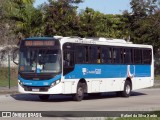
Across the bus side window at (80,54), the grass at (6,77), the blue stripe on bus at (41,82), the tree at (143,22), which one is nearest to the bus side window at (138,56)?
the bus side window at (80,54)

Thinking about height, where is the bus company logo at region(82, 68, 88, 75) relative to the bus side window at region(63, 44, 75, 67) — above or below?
below

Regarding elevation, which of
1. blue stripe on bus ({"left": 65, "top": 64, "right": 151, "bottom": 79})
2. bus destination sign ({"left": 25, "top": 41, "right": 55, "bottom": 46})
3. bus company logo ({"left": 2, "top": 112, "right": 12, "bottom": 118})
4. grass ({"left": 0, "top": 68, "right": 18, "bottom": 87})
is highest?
bus destination sign ({"left": 25, "top": 41, "right": 55, "bottom": 46})

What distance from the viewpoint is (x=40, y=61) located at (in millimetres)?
23031

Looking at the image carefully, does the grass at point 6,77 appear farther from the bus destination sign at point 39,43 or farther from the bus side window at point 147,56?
the bus destination sign at point 39,43

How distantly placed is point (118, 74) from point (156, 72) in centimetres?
2299

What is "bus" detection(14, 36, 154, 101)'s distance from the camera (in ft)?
75.1

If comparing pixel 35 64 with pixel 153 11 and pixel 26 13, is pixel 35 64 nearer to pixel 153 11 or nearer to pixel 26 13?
pixel 26 13

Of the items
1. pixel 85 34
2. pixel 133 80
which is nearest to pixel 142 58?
pixel 133 80

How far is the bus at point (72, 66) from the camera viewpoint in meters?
22.9

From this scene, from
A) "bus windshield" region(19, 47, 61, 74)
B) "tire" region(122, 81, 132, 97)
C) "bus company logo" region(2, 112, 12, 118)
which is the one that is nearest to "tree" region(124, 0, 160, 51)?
"tire" region(122, 81, 132, 97)

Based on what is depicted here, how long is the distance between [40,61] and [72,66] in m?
1.58

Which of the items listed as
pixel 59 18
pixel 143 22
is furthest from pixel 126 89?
pixel 143 22

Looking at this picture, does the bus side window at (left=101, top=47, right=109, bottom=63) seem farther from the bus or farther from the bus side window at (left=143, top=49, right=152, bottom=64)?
the bus side window at (left=143, top=49, right=152, bottom=64)

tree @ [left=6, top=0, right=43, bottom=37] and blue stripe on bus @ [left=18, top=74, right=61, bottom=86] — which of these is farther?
tree @ [left=6, top=0, right=43, bottom=37]
